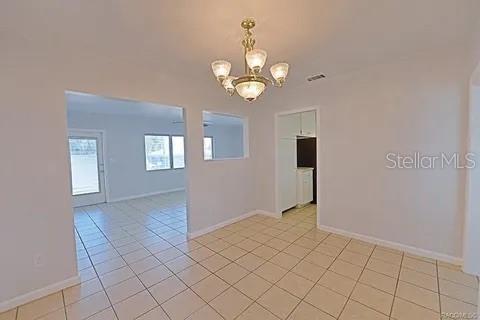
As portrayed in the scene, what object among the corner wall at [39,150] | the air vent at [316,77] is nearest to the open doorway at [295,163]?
the air vent at [316,77]

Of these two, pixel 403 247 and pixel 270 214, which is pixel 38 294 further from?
pixel 403 247

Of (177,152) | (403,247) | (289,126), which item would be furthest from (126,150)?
(403,247)

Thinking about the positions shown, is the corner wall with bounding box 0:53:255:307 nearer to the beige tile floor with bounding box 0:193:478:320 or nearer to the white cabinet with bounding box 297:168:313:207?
the beige tile floor with bounding box 0:193:478:320

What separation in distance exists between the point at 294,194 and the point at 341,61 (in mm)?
2841

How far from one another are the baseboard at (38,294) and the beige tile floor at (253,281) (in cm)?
6

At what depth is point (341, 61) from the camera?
2.75m

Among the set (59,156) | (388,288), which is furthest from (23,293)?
(388,288)

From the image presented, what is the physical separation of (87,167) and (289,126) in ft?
17.1

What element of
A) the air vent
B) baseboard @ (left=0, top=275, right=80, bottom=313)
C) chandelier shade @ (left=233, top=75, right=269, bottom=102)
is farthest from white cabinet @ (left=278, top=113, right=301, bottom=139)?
baseboard @ (left=0, top=275, right=80, bottom=313)

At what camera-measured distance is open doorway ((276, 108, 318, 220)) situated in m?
4.28

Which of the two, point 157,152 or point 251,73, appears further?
point 157,152

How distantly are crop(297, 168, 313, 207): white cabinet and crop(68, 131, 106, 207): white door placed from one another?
508 centimetres

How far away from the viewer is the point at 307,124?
16.5ft

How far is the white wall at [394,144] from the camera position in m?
2.46
